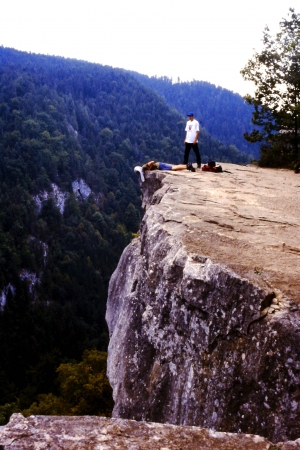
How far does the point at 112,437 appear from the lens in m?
2.84

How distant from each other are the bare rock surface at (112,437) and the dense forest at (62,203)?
24.3 meters

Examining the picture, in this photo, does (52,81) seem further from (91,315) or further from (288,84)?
(288,84)

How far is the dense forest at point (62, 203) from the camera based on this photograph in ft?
212

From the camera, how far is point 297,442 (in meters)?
2.84

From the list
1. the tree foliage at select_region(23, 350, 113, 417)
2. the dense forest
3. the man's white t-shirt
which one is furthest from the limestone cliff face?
the dense forest

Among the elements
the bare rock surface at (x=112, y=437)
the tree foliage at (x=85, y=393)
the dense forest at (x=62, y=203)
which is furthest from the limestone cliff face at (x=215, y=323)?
the dense forest at (x=62, y=203)

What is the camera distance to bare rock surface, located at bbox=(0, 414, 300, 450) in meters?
2.76

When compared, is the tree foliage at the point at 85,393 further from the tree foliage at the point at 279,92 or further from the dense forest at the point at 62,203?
the tree foliage at the point at 279,92

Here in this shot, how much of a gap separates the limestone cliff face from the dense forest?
2151cm

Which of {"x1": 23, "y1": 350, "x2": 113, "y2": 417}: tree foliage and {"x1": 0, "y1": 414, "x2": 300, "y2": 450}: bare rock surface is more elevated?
{"x1": 0, "y1": 414, "x2": 300, "y2": 450}: bare rock surface

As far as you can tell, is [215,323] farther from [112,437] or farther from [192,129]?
[192,129]

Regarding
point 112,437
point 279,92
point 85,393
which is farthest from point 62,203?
point 112,437

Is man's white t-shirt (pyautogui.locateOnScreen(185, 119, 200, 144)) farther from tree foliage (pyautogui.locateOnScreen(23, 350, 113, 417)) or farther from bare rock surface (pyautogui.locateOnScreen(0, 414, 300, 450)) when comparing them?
tree foliage (pyautogui.locateOnScreen(23, 350, 113, 417))

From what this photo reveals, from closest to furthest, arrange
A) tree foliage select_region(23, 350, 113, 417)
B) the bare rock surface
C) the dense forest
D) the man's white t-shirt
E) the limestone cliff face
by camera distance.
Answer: the bare rock surface, the limestone cliff face, the man's white t-shirt, tree foliage select_region(23, 350, 113, 417), the dense forest
